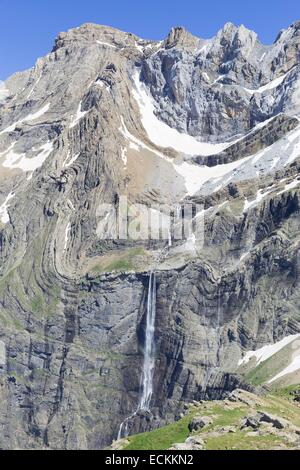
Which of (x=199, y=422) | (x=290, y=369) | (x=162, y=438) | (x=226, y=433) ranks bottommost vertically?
(x=162, y=438)

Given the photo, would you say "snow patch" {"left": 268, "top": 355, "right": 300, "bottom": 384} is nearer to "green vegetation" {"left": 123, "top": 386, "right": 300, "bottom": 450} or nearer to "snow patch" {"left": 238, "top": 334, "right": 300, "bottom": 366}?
"snow patch" {"left": 238, "top": 334, "right": 300, "bottom": 366}

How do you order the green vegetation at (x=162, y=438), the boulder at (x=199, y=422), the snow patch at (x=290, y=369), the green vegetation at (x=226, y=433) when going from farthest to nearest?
the snow patch at (x=290, y=369)
the boulder at (x=199, y=422)
the green vegetation at (x=162, y=438)
the green vegetation at (x=226, y=433)

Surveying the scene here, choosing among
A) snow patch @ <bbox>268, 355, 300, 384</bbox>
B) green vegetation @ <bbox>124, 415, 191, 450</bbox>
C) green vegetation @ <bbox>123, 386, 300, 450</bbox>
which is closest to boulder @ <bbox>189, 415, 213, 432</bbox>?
green vegetation @ <bbox>123, 386, 300, 450</bbox>

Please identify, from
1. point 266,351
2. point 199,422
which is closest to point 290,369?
point 266,351

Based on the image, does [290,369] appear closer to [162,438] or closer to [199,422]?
[199,422]

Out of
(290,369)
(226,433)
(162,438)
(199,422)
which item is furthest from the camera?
(290,369)

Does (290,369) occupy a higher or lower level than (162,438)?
higher

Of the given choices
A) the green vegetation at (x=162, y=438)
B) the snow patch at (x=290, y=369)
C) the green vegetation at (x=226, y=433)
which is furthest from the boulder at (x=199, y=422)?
the snow patch at (x=290, y=369)

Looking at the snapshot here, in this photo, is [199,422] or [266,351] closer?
[199,422]

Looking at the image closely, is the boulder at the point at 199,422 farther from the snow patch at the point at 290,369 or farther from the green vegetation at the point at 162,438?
the snow patch at the point at 290,369
